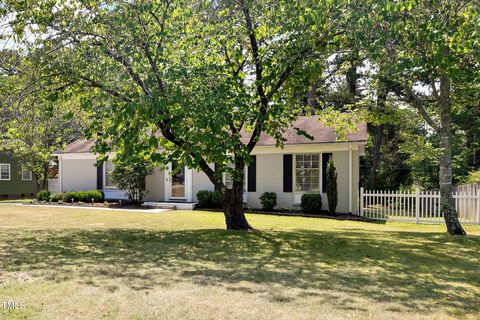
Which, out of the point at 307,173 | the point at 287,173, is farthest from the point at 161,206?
the point at 307,173

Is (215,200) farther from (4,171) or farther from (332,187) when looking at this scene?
(4,171)

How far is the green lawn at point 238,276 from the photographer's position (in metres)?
3.71

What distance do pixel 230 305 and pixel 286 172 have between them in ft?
42.4

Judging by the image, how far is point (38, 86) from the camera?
8.42 meters

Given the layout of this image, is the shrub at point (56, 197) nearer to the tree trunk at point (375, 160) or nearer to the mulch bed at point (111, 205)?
the mulch bed at point (111, 205)

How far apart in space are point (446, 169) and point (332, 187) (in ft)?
17.3

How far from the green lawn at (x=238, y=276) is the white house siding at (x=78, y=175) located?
12445 mm

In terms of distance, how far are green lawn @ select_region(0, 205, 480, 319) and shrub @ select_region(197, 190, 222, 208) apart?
815cm

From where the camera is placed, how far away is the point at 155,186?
19500 millimetres

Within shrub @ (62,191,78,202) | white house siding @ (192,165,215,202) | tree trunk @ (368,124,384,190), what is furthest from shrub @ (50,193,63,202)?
tree trunk @ (368,124,384,190)

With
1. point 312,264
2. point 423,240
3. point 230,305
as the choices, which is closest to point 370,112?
point 423,240

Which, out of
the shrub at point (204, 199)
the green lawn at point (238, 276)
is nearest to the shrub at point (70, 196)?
the shrub at point (204, 199)

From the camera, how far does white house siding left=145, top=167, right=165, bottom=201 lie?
19375 millimetres

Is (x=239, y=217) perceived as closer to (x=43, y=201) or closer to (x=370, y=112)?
(x=370, y=112)
